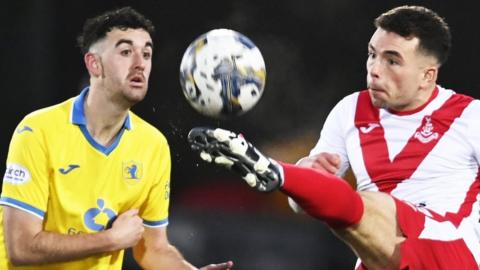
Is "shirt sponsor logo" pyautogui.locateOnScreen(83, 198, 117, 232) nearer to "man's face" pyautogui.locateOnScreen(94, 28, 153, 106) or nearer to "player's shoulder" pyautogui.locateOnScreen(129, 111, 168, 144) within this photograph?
"player's shoulder" pyautogui.locateOnScreen(129, 111, 168, 144)

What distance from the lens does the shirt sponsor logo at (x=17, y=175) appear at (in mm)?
3846

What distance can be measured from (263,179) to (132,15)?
4.16 feet

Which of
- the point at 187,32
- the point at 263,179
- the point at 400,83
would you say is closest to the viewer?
the point at 263,179

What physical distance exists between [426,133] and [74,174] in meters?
1.50

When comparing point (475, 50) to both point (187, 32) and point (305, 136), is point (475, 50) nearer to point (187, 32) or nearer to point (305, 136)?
point (305, 136)

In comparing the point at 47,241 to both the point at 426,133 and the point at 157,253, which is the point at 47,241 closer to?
the point at 157,253

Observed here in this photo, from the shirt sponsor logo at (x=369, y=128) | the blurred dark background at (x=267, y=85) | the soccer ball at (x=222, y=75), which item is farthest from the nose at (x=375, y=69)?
the blurred dark background at (x=267, y=85)

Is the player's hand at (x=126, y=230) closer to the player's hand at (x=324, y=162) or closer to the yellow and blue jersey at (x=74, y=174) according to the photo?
the yellow and blue jersey at (x=74, y=174)

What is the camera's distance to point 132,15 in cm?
419

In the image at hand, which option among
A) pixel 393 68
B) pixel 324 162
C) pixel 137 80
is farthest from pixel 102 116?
pixel 393 68

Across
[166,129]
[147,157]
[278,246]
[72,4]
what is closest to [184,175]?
[166,129]

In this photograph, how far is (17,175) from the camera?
3.87m

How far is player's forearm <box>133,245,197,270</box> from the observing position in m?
4.08

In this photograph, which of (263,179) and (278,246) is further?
(278,246)
